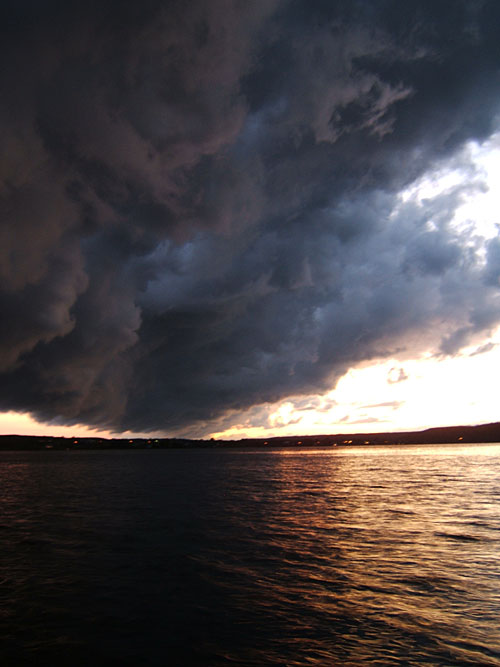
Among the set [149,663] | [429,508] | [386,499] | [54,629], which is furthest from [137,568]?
[386,499]

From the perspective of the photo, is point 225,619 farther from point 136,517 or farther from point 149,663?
point 136,517

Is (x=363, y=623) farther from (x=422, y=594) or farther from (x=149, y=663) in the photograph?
(x=149, y=663)

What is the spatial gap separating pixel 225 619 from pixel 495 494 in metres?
50.2

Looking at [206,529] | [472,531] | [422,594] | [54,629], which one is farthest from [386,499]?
[54,629]

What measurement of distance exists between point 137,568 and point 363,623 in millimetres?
12535

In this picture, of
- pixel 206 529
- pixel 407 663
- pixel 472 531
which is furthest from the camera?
pixel 206 529

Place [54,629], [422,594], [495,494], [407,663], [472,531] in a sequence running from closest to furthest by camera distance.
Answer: [407,663] → [54,629] → [422,594] → [472,531] → [495,494]

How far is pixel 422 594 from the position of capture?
16516 millimetres

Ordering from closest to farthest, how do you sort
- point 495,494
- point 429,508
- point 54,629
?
point 54,629 < point 429,508 < point 495,494

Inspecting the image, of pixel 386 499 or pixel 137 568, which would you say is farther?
pixel 386 499

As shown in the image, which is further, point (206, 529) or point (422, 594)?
point (206, 529)

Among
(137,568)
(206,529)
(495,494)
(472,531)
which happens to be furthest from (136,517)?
(495,494)

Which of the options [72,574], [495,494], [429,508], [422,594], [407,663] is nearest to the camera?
[407,663]

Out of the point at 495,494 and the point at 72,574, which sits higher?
the point at 72,574
